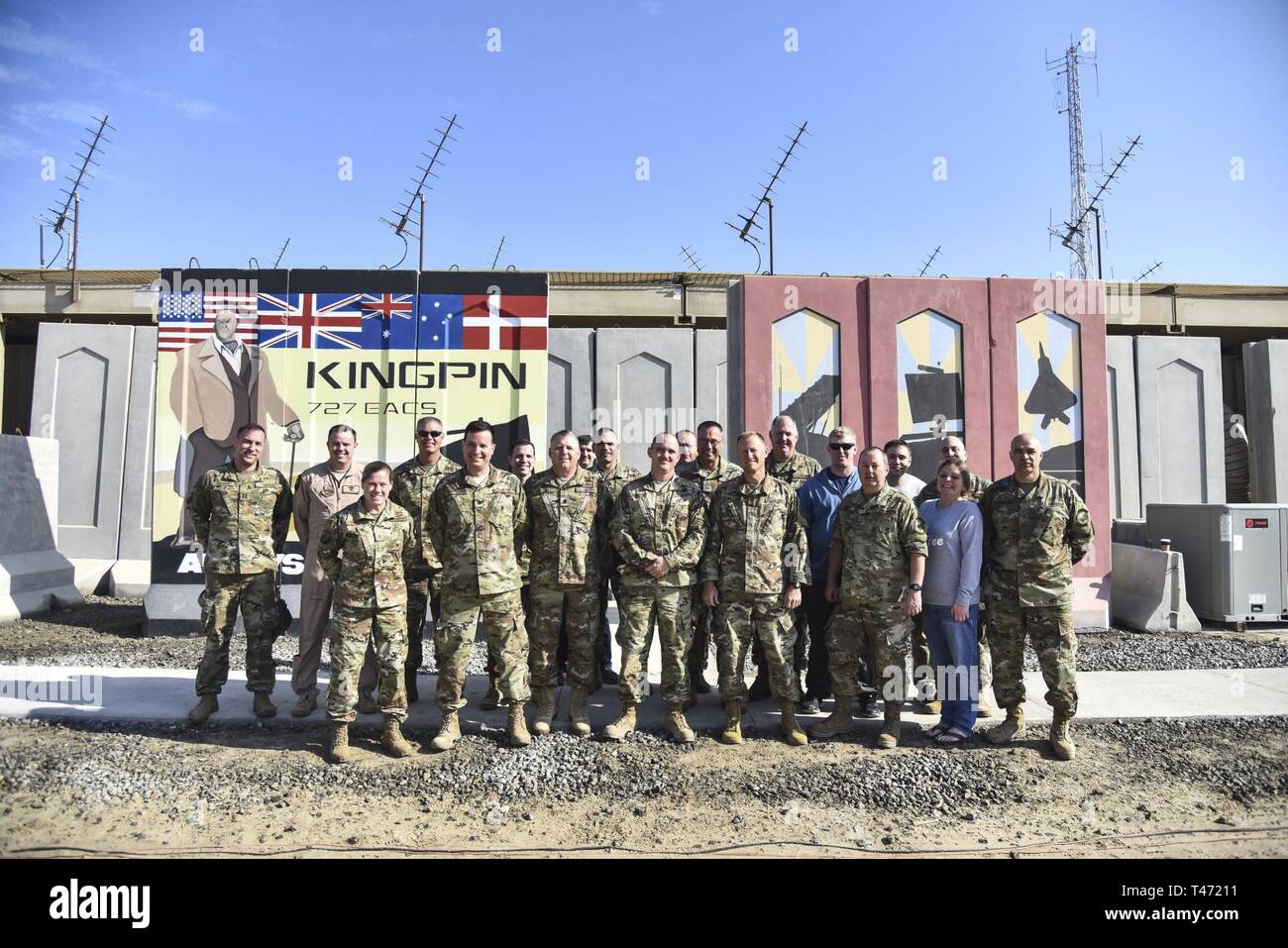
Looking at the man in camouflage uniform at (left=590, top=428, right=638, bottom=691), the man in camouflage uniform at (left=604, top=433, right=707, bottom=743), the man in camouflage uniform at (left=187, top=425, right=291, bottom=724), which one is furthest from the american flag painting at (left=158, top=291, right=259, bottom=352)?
the man in camouflage uniform at (left=604, top=433, right=707, bottom=743)

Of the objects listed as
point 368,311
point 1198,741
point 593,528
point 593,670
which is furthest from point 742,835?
point 368,311

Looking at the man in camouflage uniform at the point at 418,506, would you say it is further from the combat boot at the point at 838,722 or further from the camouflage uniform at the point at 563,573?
the combat boot at the point at 838,722

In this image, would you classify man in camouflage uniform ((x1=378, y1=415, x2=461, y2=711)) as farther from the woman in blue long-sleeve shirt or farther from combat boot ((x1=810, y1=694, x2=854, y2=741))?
the woman in blue long-sleeve shirt

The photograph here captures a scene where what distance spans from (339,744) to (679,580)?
7.85 feet

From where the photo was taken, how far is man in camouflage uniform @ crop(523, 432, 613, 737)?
16.1 feet

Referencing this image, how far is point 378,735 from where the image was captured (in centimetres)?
507

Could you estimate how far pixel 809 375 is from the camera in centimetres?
870

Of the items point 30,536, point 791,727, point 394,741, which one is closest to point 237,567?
point 394,741

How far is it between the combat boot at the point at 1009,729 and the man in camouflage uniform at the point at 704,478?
2.04 metres

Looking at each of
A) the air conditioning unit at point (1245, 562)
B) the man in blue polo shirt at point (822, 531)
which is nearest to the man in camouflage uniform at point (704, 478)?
the man in blue polo shirt at point (822, 531)

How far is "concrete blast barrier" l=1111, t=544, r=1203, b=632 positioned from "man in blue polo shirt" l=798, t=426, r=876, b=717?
543cm

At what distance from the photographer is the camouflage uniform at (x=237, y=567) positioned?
5.18m

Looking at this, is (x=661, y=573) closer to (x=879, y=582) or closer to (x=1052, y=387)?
(x=879, y=582)
